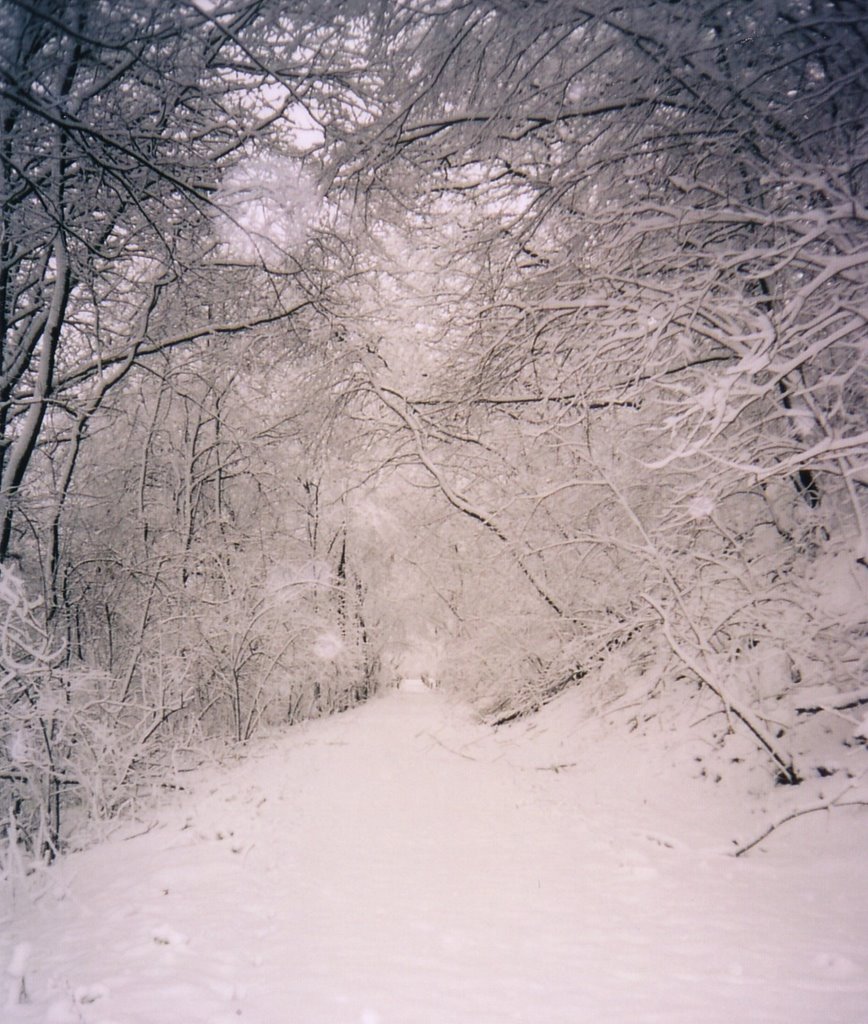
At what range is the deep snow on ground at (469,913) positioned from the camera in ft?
8.27

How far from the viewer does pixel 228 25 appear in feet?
10.1

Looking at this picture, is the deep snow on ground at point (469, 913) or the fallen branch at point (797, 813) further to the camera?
the fallen branch at point (797, 813)

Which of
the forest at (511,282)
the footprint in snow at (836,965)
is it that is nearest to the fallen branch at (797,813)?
the forest at (511,282)

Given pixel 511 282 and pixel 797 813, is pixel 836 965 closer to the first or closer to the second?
pixel 797 813

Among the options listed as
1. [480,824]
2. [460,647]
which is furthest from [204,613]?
[480,824]

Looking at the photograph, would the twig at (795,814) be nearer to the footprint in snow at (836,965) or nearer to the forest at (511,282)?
the forest at (511,282)

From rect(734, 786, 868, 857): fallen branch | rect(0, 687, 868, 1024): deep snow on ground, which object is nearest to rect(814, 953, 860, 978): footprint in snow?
rect(0, 687, 868, 1024): deep snow on ground

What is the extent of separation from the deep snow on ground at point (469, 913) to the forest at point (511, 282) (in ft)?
2.96

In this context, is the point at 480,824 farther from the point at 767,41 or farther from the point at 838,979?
the point at 767,41

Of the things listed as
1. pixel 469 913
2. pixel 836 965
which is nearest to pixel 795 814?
pixel 836 965

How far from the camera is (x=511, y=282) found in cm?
464

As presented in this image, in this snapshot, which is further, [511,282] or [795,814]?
[511,282]

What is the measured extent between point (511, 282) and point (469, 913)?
4.52 meters

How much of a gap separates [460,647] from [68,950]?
27.3 feet
